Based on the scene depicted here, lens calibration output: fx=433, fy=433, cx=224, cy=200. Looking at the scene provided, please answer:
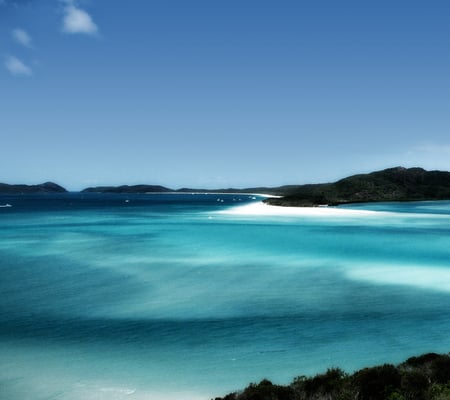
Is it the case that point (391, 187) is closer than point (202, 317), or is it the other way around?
point (202, 317)

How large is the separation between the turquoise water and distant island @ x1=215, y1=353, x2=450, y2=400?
187 centimetres

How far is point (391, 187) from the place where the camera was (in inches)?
5945

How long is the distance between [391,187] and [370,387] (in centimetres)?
15285

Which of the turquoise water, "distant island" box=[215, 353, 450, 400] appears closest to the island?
the turquoise water

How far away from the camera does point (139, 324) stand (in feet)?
50.4

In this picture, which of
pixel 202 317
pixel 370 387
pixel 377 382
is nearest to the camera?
pixel 370 387

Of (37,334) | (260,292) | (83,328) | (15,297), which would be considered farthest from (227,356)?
(15,297)

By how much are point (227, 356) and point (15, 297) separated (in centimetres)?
1176

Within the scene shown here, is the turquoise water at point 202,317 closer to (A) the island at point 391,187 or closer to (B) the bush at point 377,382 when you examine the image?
(B) the bush at point 377,382

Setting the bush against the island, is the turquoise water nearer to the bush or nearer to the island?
the bush

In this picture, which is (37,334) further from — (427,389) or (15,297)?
(427,389)

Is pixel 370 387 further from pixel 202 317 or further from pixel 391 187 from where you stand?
pixel 391 187

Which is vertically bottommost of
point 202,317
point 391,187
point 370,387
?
point 202,317

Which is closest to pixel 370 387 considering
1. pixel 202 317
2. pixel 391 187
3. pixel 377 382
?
pixel 377 382
